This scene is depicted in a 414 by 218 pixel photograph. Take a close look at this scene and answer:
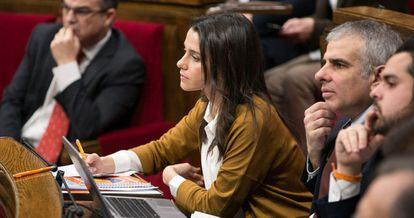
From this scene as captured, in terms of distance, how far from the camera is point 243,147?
2385 mm

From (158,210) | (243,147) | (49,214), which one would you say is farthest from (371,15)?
(49,214)

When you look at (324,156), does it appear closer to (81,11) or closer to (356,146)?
(356,146)

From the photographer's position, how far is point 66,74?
3.56 m

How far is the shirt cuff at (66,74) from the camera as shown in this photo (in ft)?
11.6

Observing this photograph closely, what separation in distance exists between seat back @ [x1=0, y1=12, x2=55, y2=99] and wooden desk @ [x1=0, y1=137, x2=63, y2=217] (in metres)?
1.81

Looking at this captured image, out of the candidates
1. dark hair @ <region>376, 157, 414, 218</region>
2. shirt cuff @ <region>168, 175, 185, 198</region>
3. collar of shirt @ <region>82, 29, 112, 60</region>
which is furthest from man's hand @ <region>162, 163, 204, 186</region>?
dark hair @ <region>376, 157, 414, 218</region>

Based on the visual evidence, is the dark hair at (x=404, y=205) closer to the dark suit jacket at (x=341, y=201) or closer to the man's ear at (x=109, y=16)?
the dark suit jacket at (x=341, y=201)

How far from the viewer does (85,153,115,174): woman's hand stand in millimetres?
2514

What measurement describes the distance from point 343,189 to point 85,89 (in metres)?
1.83

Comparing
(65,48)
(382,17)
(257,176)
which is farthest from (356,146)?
(65,48)

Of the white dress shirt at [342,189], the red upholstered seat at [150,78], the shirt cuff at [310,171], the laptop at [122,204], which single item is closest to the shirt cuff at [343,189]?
the white dress shirt at [342,189]

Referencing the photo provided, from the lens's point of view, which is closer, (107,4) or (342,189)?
(342,189)

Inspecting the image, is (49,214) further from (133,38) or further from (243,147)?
(133,38)

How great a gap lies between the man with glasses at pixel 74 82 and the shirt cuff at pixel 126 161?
888mm
